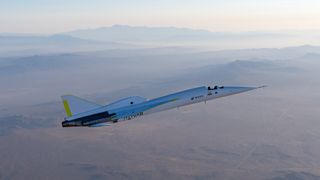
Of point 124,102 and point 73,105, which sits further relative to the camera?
point 124,102

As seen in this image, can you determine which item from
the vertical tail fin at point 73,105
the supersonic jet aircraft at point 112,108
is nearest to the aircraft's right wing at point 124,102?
the supersonic jet aircraft at point 112,108

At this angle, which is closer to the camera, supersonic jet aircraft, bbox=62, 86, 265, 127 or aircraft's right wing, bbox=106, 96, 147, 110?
supersonic jet aircraft, bbox=62, 86, 265, 127

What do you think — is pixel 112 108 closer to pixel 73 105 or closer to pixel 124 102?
pixel 124 102

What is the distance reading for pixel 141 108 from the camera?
5684 cm

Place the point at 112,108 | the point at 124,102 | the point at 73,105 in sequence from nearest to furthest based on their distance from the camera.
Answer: the point at 73,105
the point at 112,108
the point at 124,102

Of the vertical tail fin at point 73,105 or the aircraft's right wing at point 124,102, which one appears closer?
the vertical tail fin at point 73,105

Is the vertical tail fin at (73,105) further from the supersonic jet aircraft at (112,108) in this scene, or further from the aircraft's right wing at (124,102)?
the aircraft's right wing at (124,102)

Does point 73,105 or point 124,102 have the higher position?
point 73,105

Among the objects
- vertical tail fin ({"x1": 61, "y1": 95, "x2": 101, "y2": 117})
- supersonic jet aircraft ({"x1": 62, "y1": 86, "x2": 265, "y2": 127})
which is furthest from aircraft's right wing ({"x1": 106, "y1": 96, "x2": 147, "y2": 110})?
vertical tail fin ({"x1": 61, "y1": 95, "x2": 101, "y2": 117})

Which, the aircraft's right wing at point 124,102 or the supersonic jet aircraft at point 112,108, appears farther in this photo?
the aircraft's right wing at point 124,102

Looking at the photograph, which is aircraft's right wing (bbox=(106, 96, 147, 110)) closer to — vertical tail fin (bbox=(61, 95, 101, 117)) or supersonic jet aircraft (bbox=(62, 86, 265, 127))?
supersonic jet aircraft (bbox=(62, 86, 265, 127))

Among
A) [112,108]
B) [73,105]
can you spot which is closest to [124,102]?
[112,108]

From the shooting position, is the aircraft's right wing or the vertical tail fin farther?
the aircraft's right wing

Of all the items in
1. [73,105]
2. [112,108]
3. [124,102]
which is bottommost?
[112,108]
